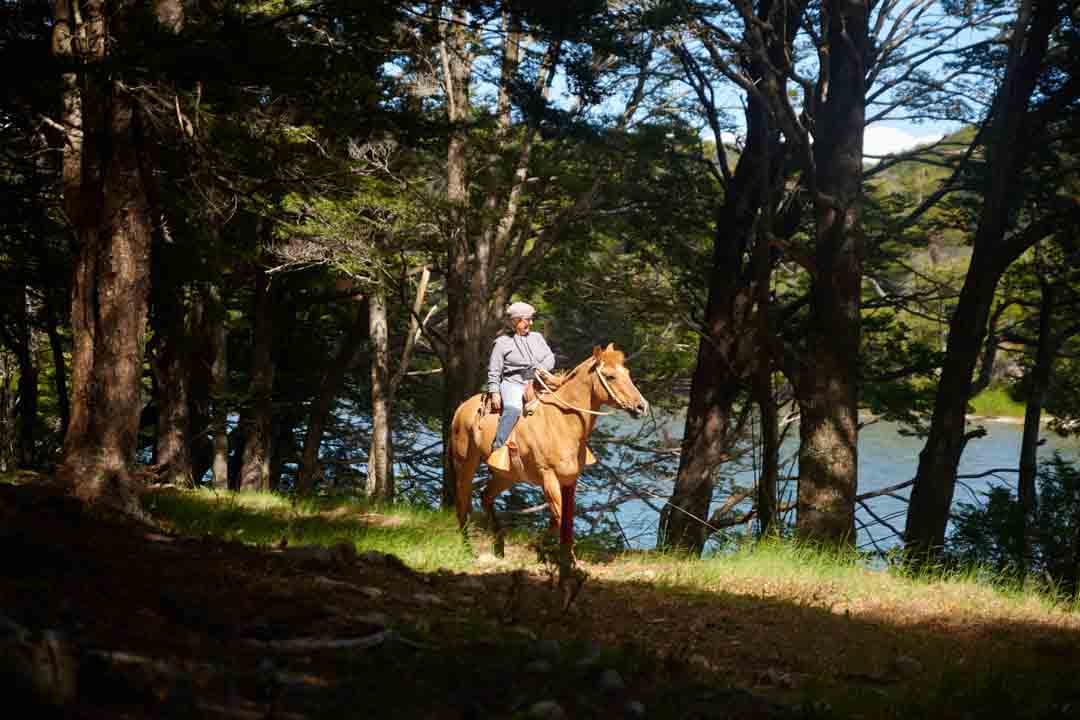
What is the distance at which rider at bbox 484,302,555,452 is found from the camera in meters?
9.80

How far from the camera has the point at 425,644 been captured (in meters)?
4.80

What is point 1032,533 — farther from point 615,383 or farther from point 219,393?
point 219,393

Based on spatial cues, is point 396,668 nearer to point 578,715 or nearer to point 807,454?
point 578,715

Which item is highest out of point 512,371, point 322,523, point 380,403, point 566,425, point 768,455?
point 512,371

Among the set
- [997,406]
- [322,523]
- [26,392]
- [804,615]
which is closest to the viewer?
[804,615]

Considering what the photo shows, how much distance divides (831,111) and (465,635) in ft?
35.2

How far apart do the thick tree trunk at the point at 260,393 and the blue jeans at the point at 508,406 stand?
1245 centimetres

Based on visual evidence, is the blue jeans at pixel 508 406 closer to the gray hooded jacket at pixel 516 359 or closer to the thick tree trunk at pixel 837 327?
the gray hooded jacket at pixel 516 359

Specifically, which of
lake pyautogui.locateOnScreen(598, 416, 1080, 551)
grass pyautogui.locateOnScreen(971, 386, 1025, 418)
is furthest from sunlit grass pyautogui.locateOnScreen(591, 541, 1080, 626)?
grass pyautogui.locateOnScreen(971, 386, 1025, 418)

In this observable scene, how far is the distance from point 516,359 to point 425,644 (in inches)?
205

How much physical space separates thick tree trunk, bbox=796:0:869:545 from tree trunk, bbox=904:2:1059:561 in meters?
1.01

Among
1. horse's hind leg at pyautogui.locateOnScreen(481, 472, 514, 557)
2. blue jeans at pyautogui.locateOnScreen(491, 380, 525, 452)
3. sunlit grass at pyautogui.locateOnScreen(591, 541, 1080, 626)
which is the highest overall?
blue jeans at pyautogui.locateOnScreen(491, 380, 525, 452)

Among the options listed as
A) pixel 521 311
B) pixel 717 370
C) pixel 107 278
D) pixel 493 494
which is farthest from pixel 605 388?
pixel 717 370

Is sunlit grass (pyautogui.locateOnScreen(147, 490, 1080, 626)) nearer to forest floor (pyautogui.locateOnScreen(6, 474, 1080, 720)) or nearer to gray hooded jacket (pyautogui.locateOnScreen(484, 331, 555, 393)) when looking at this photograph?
forest floor (pyautogui.locateOnScreen(6, 474, 1080, 720))
